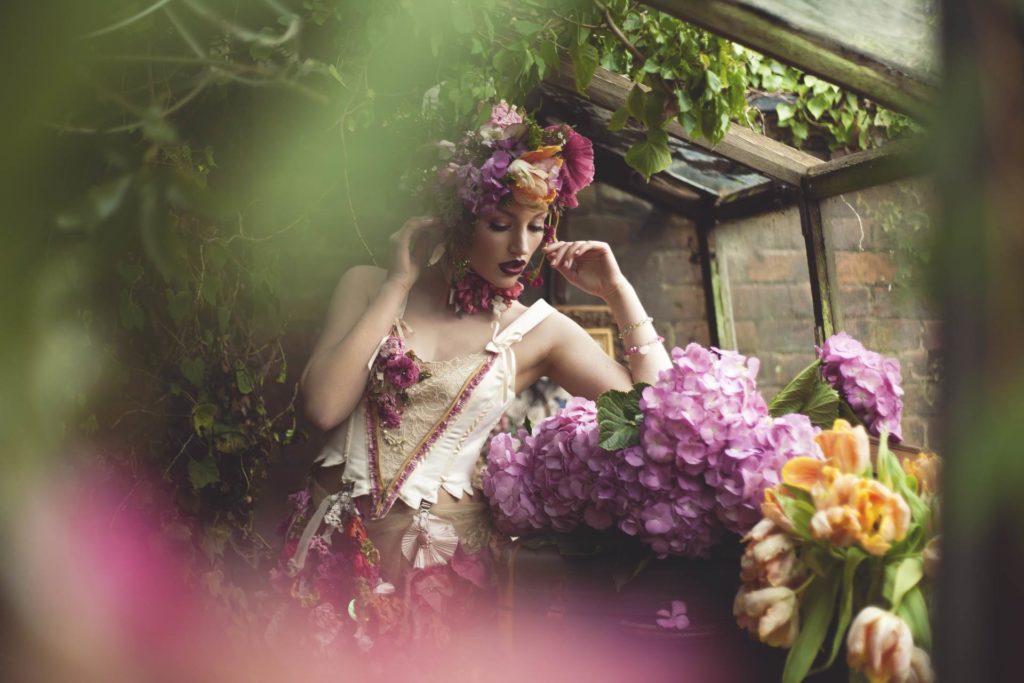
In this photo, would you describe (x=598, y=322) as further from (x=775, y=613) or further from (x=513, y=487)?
(x=775, y=613)

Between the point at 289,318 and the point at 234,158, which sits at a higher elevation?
the point at 234,158

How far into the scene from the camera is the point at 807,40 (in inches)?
47.2

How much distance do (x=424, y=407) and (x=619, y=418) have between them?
29.8 inches

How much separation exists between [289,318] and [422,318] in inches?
33.8

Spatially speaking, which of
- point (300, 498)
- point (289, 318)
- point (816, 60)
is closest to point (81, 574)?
point (816, 60)

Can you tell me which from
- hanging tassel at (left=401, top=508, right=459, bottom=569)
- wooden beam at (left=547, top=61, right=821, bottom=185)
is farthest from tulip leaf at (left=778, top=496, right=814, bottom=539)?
wooden beam at (left=547, top=61, right=821, bottom=185)

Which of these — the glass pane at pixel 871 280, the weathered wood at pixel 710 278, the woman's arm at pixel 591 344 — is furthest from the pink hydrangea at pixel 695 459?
the weathered wood at pixel 710 278

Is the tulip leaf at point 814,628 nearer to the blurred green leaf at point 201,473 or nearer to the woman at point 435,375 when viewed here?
the woman at point 435,375

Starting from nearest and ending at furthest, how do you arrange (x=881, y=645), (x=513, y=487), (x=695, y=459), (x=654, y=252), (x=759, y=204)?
(x=881, y=645) < (x=695, y=459) < (x=513, y=487) < (x=759, y=204) < (x=654, y=252)

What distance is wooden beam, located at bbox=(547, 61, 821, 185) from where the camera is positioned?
2613 millimetres

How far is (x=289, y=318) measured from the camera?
2855 mm

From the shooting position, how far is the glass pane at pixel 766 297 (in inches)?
118

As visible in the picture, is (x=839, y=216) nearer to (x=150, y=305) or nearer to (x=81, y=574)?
(x=150, y=305)

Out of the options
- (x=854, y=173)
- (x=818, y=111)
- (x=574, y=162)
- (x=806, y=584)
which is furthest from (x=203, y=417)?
(x=818, y=111)
